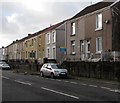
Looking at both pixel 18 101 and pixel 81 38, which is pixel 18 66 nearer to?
pixel 81 38

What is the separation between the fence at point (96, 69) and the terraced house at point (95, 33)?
211cm

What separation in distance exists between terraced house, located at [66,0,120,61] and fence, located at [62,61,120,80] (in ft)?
6.91

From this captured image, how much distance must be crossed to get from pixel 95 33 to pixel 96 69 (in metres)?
7.68

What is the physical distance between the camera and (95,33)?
3838 cm

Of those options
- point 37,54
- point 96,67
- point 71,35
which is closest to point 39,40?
point 37,54

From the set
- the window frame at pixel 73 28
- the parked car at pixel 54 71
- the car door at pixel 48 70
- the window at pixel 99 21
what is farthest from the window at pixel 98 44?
the window frame at pixel 73 28

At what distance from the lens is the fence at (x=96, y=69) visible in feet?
94.1

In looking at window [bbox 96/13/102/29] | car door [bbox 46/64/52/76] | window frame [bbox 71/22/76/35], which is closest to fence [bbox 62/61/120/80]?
car door [bbox 46/64/52/76]

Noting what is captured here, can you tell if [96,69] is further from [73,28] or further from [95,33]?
[73,28]

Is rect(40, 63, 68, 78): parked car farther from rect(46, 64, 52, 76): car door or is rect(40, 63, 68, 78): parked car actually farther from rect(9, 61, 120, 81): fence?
rect(9, 61, 120, 81): fence

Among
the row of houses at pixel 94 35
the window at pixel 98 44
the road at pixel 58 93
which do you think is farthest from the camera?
the window at pixel 98 44

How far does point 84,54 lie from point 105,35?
494cm

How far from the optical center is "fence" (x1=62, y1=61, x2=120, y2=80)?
94.1 ft

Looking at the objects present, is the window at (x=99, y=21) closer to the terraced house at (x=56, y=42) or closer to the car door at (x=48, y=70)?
the car door at (x=48, y=70)
